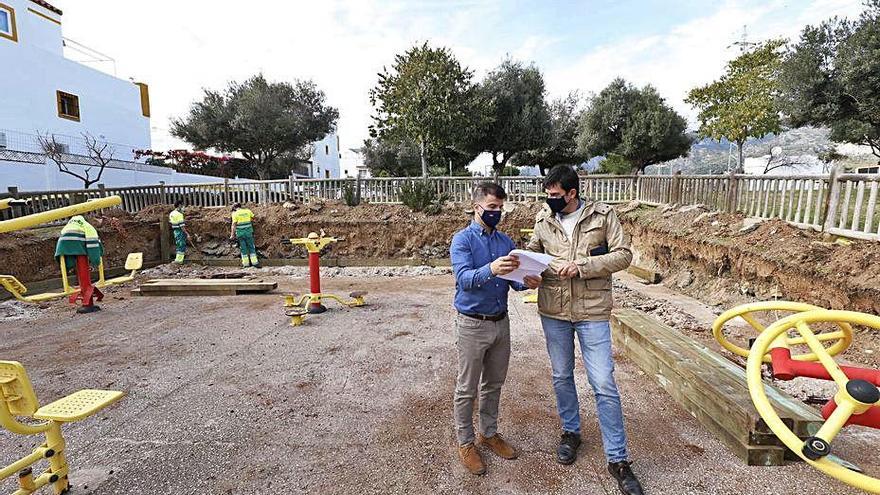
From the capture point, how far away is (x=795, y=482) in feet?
8.59

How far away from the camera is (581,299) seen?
2707 mm

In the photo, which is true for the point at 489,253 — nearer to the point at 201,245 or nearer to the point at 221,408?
the point at 221,408

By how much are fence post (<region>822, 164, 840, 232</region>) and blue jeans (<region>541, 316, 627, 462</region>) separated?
658 centimetres

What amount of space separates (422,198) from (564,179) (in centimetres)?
1202

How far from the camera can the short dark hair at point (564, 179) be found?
2.74 metres

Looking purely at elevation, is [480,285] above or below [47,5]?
below

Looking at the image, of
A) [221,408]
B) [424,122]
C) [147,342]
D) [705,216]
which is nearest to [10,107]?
[424,122]

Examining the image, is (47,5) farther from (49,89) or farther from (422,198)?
(422,198)

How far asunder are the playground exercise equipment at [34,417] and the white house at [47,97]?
764 inches

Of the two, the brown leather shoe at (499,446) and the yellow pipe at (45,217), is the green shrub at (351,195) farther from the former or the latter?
the brown leather shoe at (499,446)

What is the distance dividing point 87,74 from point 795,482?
95.9 ft

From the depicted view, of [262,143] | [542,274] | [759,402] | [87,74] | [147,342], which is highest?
[87,74]

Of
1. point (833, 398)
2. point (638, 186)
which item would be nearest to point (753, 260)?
point (833, 398)

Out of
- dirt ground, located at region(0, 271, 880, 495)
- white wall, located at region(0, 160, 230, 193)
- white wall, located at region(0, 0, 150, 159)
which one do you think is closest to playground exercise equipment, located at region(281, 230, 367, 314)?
dirt ground, located at region(0, 271, 880, 495)
